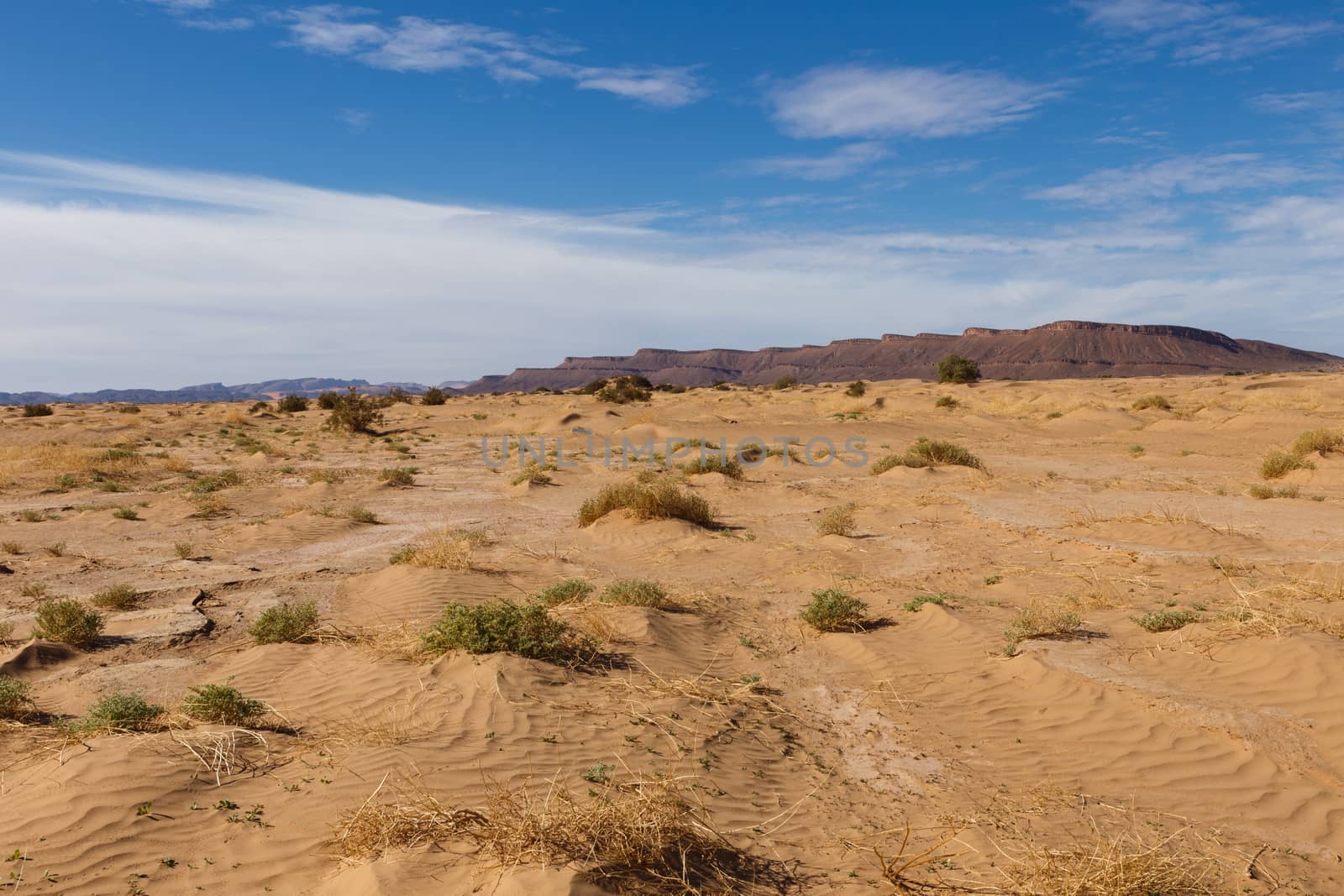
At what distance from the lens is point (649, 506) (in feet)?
42.6

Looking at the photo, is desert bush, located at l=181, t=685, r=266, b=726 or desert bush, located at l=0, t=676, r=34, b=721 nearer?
desert bush, located at l=181, t=685, r=266, b=726

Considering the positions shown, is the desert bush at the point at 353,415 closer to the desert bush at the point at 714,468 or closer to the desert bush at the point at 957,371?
the desert bush at the point at 714,468

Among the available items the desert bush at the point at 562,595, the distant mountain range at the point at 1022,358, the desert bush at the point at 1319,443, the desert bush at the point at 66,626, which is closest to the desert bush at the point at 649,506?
the desert bush at the point at 562,595

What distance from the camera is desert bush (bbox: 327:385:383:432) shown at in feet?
102

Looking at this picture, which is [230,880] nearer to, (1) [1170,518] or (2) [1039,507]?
(1) [1170,518]

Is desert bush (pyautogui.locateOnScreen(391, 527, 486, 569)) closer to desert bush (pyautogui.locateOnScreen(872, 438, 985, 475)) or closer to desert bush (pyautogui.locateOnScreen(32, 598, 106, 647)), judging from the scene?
desert bush (pyautogui.locateOnScreen(32, 598, 106, 647))

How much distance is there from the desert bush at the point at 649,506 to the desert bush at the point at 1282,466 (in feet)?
38.4

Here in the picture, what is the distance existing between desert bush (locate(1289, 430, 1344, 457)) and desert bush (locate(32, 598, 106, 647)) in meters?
21.0

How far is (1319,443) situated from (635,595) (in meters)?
16.7

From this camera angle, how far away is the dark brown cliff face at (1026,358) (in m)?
114

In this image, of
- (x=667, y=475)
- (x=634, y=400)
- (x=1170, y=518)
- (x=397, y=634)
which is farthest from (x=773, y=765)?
(x=634, y=400)

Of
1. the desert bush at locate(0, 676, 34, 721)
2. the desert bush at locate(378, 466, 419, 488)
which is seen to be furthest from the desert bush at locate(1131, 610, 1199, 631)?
the desert bush at locate(378, 466, 419, 488)

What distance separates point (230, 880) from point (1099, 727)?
546 centimetres

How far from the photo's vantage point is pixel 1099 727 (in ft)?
18.2
